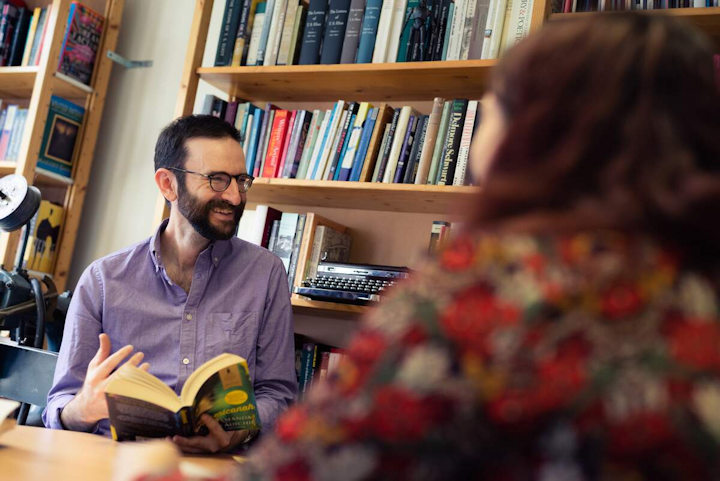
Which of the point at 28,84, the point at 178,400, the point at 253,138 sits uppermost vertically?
the point at 28,84

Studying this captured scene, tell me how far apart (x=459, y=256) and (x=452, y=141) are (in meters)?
1.77

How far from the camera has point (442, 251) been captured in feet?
2.15

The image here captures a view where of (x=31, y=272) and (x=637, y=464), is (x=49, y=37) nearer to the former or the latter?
(x=31, y=272)

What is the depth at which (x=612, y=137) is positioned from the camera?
0.66 m

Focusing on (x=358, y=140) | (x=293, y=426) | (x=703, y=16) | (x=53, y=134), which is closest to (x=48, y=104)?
(x=53, y=134)

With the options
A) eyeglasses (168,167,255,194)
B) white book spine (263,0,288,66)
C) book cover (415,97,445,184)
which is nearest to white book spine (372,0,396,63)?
book cover (415,97,445,184)

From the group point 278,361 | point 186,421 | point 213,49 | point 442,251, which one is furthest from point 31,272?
point 442,251

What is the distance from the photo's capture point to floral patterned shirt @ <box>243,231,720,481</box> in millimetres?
582

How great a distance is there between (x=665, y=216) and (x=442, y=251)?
0.57ft

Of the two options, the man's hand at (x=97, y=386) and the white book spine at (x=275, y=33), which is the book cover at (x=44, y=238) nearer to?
the white book spine at (x=275, y=33)

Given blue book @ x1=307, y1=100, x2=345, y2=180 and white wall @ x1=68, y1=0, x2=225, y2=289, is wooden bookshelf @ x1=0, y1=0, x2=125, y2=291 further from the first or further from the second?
blue book @ x1=307, y1=100, x2=345, y2=180

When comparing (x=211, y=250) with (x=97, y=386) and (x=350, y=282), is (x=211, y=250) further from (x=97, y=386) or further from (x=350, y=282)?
(x=97, y=386)

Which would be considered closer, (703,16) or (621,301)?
(621,301)

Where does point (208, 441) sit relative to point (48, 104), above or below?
below
